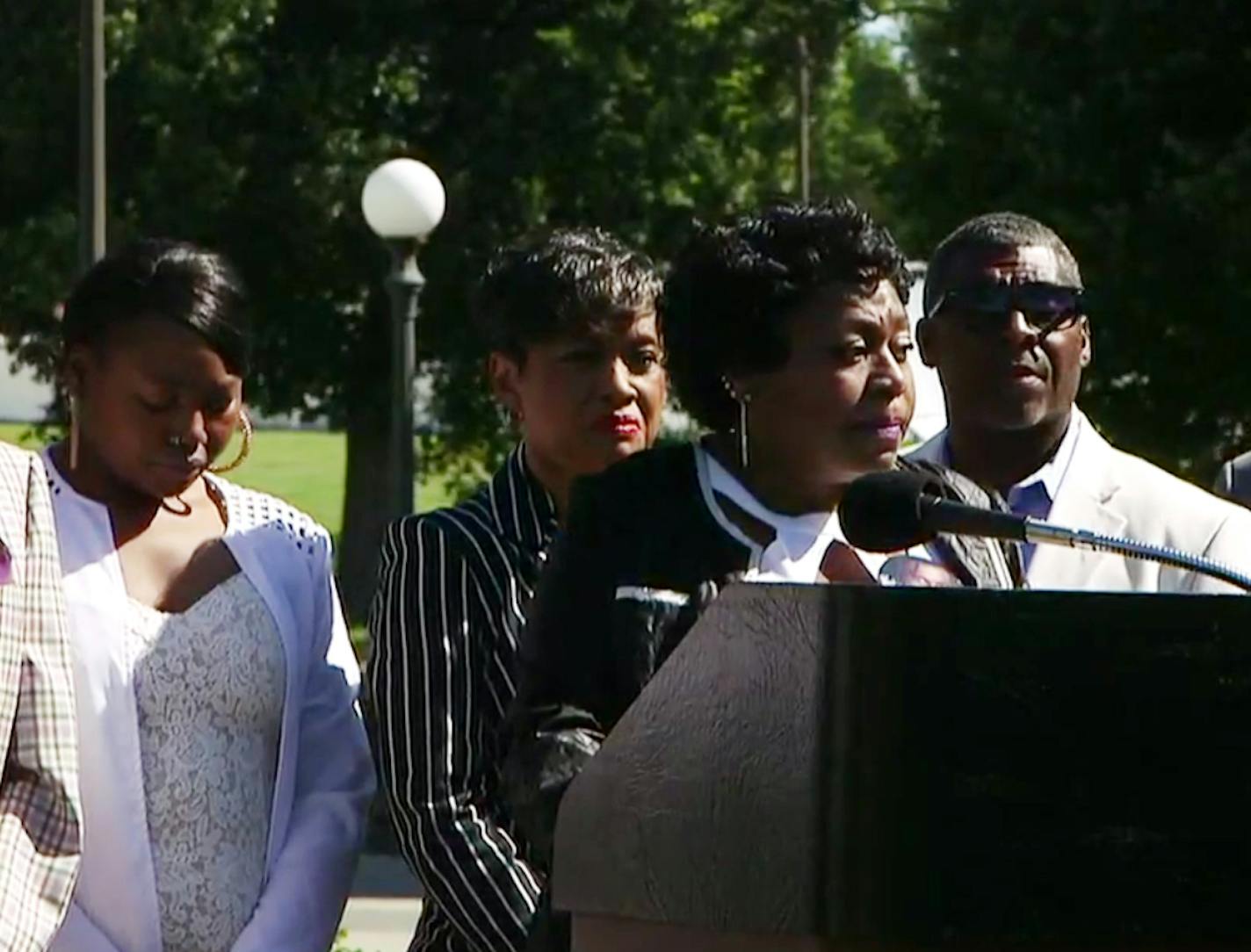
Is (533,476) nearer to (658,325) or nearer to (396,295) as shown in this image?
(658,325)

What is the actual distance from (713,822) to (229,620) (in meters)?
1.73

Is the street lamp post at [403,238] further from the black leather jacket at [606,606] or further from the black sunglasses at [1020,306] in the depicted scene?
the black leather jacket at [606,606]

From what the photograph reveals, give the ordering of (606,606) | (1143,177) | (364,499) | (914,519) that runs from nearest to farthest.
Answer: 1. (914,519)
2. (606,606)
3. (1143,177)
4. (364,499)

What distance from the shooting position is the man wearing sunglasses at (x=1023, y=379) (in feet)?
16.0

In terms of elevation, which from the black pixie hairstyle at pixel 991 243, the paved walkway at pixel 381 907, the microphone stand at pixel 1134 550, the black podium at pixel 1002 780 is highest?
the black pixie hairstyle at pixel 991 243

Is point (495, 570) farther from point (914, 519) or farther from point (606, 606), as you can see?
point (914, 519)

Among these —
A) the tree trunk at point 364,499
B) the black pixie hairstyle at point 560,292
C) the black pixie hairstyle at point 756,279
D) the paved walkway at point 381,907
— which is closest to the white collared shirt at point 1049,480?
the black pixie hairstyle at point 560,292

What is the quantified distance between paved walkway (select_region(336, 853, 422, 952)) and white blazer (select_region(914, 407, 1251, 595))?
22.0 feet

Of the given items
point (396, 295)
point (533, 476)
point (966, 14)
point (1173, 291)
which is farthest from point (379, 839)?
point (533, 476)

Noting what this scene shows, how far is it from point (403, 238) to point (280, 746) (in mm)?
12613

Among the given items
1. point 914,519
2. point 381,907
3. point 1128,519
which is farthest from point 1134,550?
point 381,907

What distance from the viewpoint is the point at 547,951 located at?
10.3ft

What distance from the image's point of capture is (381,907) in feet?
46.1

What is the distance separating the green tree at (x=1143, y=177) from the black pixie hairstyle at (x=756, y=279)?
1448 centimetres
